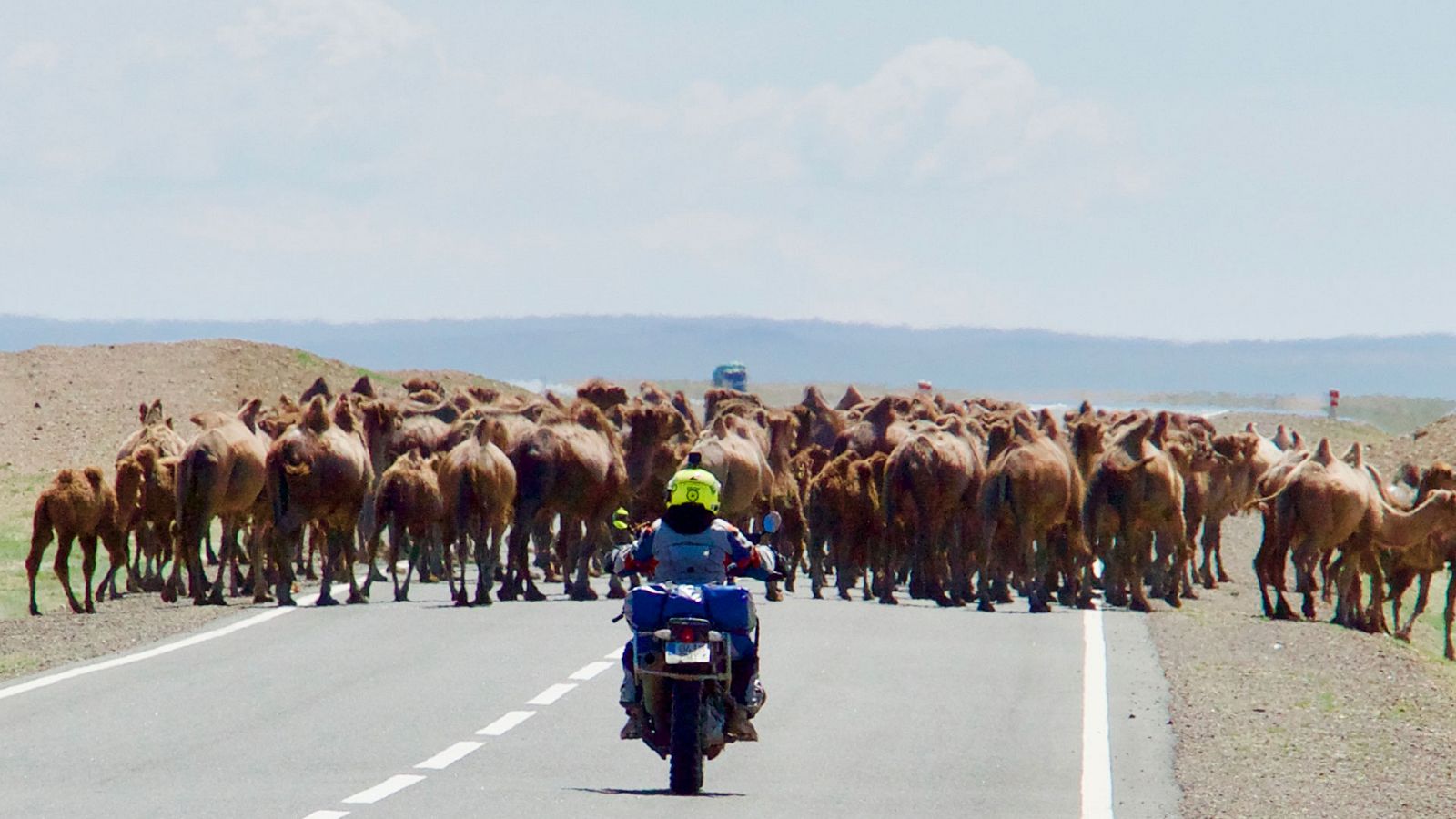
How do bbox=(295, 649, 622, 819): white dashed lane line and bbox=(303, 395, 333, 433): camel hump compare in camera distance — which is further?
bbox=(303, 395, 333, 433): camel hump

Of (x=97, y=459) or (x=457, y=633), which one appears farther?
(x=97, y=459)

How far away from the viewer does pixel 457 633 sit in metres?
21.4

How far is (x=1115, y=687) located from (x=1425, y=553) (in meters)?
12.3

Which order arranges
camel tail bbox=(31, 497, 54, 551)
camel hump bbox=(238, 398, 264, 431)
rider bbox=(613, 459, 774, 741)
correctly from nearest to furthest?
rider bbox=(613, 459, 774, 741)
camel tail bbox=(31, 497, 54, 551)
camel hump bbox=(238, 398, 264, 431)

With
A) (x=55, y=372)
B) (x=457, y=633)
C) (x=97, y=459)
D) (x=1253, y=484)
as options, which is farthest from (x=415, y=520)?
(x=55, y=372)

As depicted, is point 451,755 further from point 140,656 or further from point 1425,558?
point 1425,558

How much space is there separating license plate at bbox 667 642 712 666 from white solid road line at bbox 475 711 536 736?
8.86 ft

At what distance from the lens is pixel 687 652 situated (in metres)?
12.7

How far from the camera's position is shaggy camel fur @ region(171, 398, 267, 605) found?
25562 mm

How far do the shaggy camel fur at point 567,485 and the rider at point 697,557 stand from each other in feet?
40.0

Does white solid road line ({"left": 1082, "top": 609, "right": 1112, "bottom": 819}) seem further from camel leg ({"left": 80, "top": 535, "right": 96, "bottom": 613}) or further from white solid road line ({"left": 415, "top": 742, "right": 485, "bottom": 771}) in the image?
camel leg ({"left": 80, "top": 535, "right": 96, "bottom": 613})

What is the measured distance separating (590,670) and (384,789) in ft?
19.3

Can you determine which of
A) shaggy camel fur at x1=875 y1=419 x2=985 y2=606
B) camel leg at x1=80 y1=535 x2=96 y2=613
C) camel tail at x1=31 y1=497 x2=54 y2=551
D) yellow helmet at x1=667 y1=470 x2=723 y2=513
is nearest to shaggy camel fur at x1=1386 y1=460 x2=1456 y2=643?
shaggy camel fur at x1=875 y1=419 x2=985 y2=606

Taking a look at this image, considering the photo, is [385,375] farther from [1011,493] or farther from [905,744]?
[905,744]
